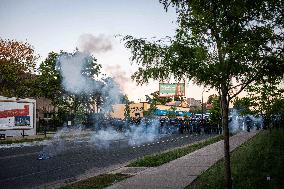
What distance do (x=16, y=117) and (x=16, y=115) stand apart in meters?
0.19

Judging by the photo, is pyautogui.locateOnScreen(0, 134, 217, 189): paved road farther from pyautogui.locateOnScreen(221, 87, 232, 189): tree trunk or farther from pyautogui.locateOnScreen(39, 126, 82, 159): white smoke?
pyautogui.locateOnScreen(221, 87, 232, 189): tree trunk

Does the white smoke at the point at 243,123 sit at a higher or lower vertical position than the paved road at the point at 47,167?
higher

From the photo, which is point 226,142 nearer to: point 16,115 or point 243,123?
point 16,115

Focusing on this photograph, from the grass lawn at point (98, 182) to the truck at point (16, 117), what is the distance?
21.1 meters

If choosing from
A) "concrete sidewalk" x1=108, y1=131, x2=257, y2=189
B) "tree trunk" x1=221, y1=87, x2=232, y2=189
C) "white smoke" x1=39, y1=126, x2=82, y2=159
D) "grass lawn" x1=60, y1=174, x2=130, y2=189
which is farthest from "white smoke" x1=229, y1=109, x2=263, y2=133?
"tree trunk" x1=221, y1=87, x2=232, y2=189

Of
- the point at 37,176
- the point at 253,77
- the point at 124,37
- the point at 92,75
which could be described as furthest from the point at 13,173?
the point at 92,75

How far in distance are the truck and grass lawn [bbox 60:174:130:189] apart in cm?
2111

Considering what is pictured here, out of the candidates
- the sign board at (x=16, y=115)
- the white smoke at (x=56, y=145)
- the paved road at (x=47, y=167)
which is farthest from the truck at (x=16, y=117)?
the paved road at (x=47, y=167)

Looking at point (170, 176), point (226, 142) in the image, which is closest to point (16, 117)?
point (170, 176)

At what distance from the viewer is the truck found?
3047 cm

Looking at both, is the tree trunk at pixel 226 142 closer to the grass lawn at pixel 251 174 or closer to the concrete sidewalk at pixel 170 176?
the grass lawn at pixel 251 174

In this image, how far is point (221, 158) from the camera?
14102 millimetres

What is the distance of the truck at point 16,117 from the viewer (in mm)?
30469

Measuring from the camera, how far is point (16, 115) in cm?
3164
